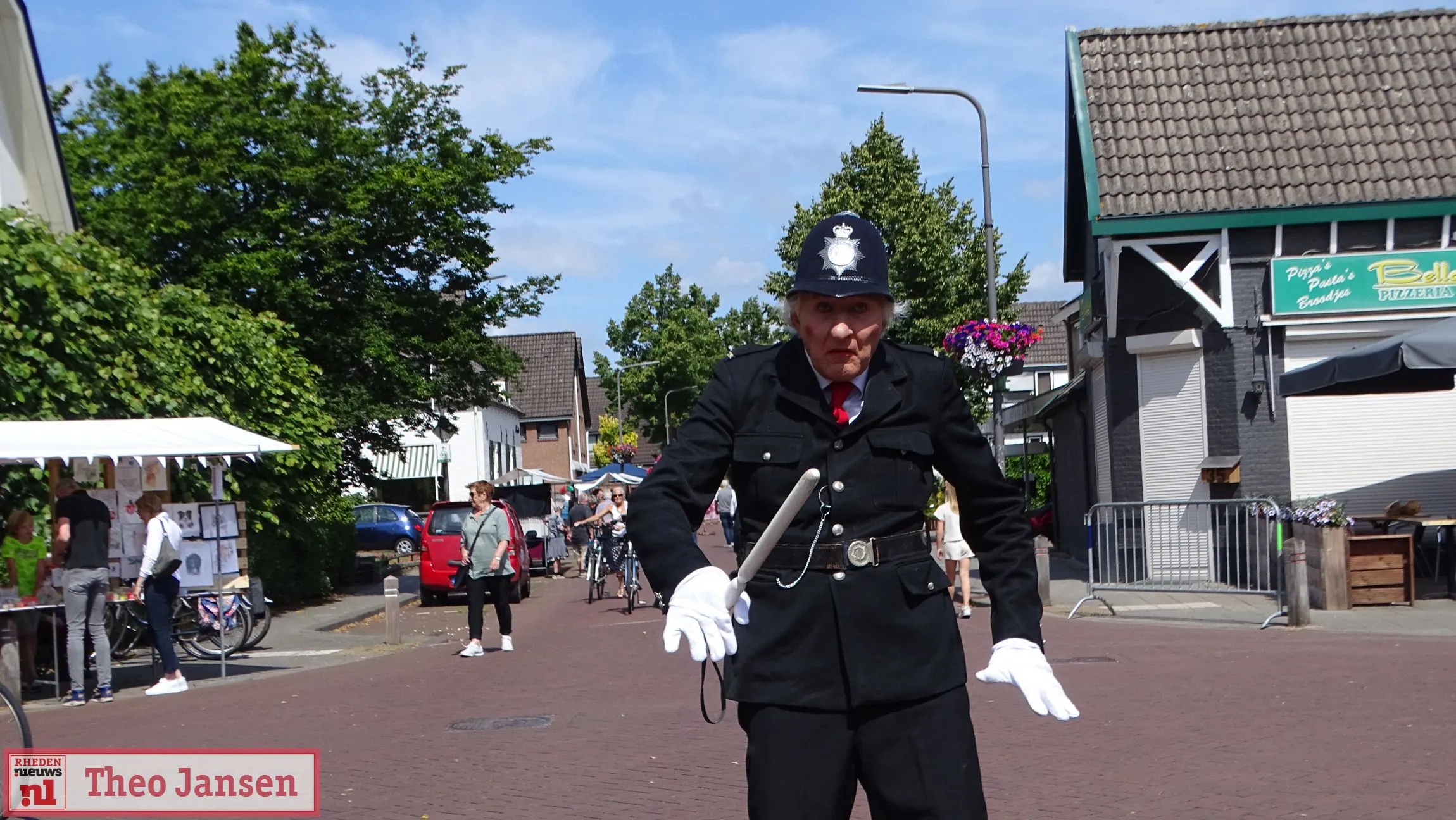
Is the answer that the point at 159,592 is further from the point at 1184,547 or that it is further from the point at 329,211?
the point at 329,211

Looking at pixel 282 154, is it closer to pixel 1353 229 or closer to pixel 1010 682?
pixel 1353 229

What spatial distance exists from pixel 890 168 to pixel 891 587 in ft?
121

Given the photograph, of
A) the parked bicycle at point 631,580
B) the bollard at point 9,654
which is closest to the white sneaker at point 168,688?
the bollard at point 9,654

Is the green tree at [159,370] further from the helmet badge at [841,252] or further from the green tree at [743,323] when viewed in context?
the green tree at [743,323]

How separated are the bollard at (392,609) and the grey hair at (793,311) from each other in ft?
44.3

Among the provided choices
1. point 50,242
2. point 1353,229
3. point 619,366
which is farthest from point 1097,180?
point 619,366

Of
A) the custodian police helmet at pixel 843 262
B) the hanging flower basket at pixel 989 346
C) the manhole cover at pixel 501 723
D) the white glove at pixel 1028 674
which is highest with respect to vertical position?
the hanging flower basket at pixel 989 346

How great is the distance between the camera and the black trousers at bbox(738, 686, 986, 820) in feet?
11.0

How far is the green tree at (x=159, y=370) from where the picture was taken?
1479 centimetres

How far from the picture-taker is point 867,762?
11.3 feet

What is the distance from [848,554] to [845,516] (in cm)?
9

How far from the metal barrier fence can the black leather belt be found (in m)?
12.6

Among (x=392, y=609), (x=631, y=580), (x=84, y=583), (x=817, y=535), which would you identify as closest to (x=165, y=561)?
(x=84, y=583)

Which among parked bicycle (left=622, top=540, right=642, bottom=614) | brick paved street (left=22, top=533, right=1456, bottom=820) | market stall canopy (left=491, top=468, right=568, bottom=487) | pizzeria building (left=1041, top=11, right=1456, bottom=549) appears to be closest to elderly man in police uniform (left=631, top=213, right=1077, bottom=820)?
brick paved street (left=22, top=533, right=1456, bottom=820)
